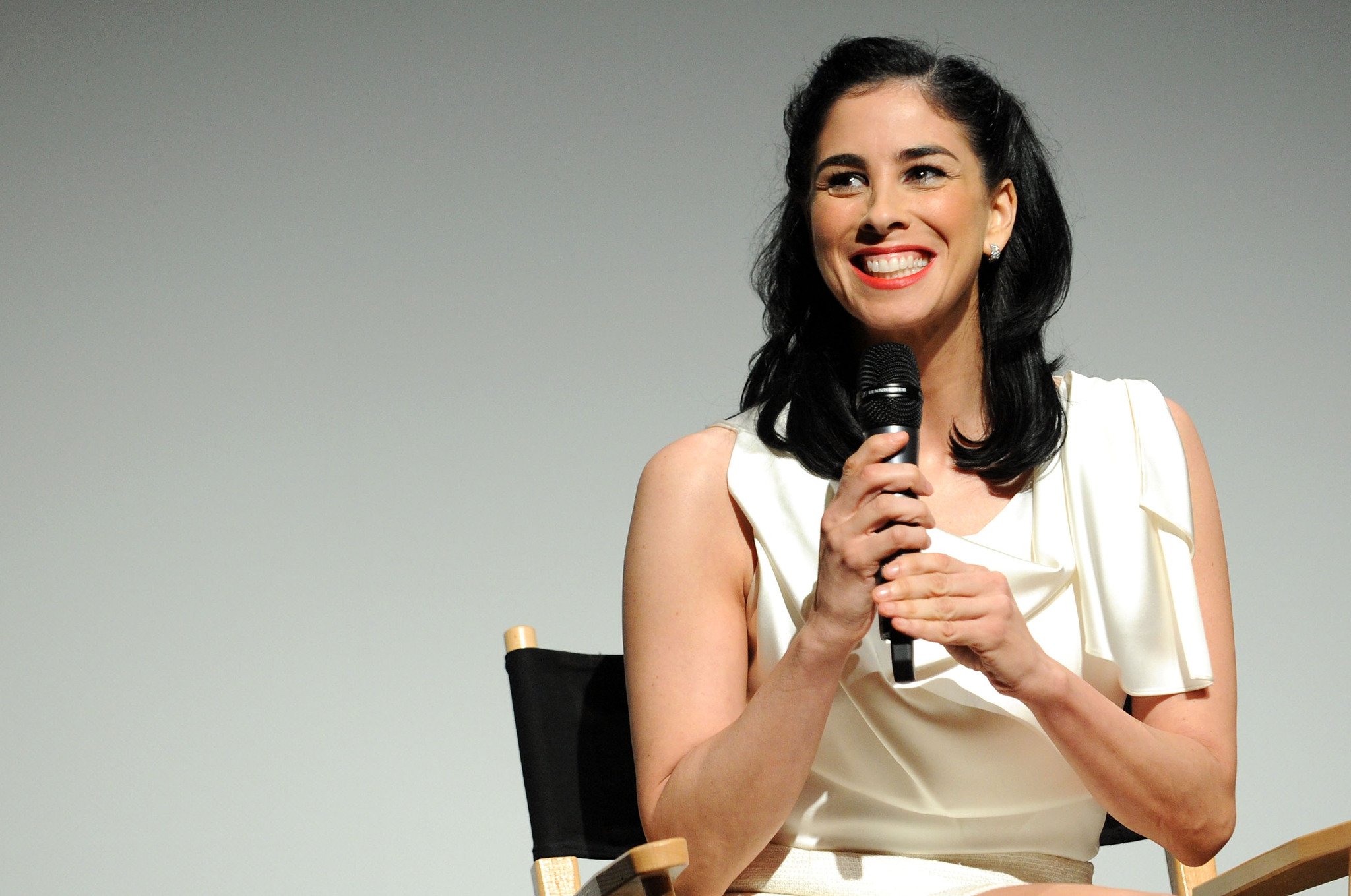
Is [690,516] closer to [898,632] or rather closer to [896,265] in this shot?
[896,265]

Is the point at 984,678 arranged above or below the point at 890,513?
below

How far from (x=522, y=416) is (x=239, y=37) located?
969 millimetres

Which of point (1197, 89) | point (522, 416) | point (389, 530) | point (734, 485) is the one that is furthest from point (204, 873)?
point (1197, 89)

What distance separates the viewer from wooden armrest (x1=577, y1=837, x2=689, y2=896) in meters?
0.96

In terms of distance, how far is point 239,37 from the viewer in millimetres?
2604

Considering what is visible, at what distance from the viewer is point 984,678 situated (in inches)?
54.7

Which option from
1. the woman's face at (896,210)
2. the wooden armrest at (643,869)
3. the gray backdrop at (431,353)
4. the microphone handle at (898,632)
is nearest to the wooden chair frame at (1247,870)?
the wooden armrest at (643,869)

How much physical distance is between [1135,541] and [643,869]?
745 mm

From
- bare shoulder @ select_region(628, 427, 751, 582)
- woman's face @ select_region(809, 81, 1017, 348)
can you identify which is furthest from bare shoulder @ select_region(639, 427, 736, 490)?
woman's face @ select_region(809, 81, 1017, 348)

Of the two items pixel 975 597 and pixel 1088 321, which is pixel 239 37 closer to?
pixel 1088 321

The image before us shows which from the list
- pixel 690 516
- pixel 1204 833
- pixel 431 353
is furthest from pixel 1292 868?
pixel 431 353

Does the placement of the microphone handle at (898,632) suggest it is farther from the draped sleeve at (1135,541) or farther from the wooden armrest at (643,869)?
the draped sleeve at (1135,541)

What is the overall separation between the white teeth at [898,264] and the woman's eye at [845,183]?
97 millimetres

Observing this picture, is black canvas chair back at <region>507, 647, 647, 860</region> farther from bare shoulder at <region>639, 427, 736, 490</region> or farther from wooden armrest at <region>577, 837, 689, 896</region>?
wooden armrest at <region>577, 837, 689, 896</region>
